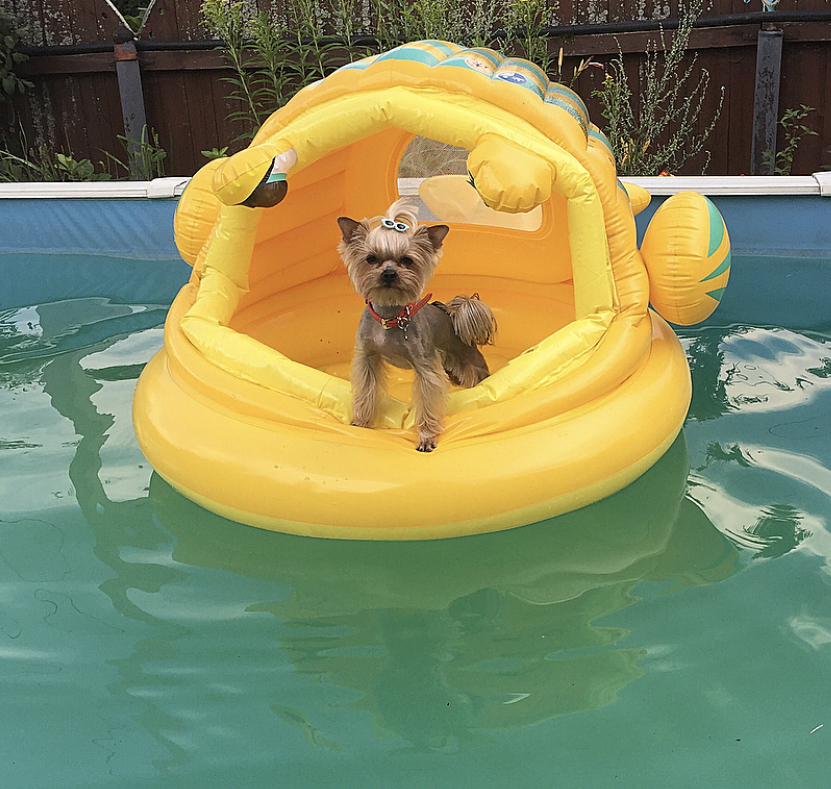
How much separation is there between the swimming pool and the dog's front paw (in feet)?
1.07

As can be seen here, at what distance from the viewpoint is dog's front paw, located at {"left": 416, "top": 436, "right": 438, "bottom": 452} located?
2.97 m

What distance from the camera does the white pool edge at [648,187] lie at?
582 centimetres

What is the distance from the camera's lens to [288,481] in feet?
9.51

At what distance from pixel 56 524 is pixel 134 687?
3.41 feet

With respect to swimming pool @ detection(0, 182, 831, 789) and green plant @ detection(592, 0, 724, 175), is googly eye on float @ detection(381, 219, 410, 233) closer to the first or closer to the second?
swimming pool @ detection(0, 182, 831, 789)

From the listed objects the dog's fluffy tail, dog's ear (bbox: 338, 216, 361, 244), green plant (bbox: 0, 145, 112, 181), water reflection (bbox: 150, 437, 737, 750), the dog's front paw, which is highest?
dog's ear (bbox: 338, 216, 361, 244)

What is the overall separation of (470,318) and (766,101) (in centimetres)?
451

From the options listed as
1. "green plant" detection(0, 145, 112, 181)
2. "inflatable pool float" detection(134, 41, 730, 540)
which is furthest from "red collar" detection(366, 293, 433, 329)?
"green plant" detection(0, 145, 112, 181)

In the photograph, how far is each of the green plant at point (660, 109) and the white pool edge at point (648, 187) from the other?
646 millimetres

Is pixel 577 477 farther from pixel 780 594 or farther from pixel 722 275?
pixel 722 275

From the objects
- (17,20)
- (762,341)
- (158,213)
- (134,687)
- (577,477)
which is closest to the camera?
(134,687)

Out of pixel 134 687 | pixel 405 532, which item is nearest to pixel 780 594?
pixel 405 532

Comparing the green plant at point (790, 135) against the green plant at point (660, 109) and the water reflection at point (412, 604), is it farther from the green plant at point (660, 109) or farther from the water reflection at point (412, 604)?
the water reflection at point (412, 604)

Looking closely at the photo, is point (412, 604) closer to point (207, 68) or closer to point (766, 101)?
point (766, 101)
